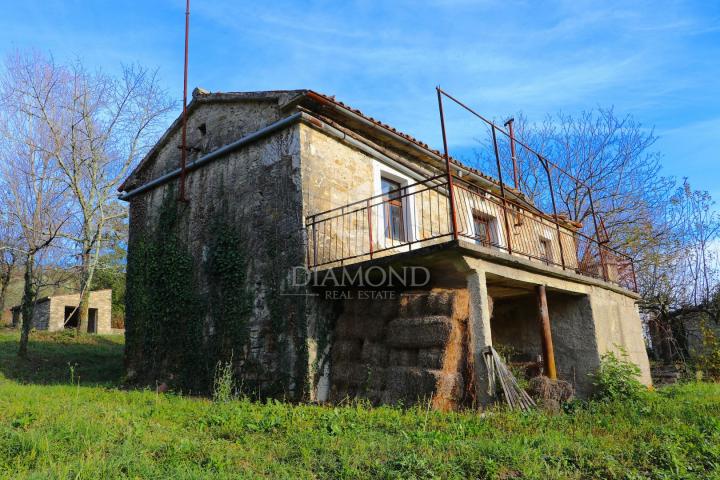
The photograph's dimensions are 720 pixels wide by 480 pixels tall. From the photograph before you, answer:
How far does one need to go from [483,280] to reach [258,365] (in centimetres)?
381

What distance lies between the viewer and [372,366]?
730 cm

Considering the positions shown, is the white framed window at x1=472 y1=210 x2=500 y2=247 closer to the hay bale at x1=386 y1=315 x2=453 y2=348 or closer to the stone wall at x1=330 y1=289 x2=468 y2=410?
the stone wall at x1=330 y1=289 x2=468 y2=410

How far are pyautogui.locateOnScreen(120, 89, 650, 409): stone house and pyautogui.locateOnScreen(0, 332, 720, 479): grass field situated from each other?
1126 mm

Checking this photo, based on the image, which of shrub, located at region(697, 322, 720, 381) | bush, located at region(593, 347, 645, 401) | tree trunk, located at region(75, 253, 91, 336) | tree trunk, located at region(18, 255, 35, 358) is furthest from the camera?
tree trunk, located at region(75, 253, 91, 336)

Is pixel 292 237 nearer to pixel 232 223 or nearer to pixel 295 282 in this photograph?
pixel 295 282

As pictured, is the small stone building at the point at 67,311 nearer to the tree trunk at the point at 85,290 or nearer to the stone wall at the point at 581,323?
the tree trunk at the point at 85,290

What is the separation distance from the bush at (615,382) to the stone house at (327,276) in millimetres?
223

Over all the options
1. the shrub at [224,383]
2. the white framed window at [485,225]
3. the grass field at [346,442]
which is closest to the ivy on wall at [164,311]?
the shrub at [224,383]

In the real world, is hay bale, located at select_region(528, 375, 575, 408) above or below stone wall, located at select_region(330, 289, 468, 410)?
below

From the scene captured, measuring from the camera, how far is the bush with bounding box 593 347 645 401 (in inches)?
332

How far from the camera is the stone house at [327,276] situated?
695 cm

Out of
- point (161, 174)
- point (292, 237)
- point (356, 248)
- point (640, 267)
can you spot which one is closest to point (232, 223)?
point (292, 237)

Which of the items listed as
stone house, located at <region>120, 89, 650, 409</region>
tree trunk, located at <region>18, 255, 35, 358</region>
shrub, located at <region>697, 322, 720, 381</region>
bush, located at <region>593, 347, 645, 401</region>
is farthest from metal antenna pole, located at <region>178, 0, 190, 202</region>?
shrub, located at <region>697, 322, 720, 381</region>

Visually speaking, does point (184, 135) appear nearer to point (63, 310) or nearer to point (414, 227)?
point (414, 227)
